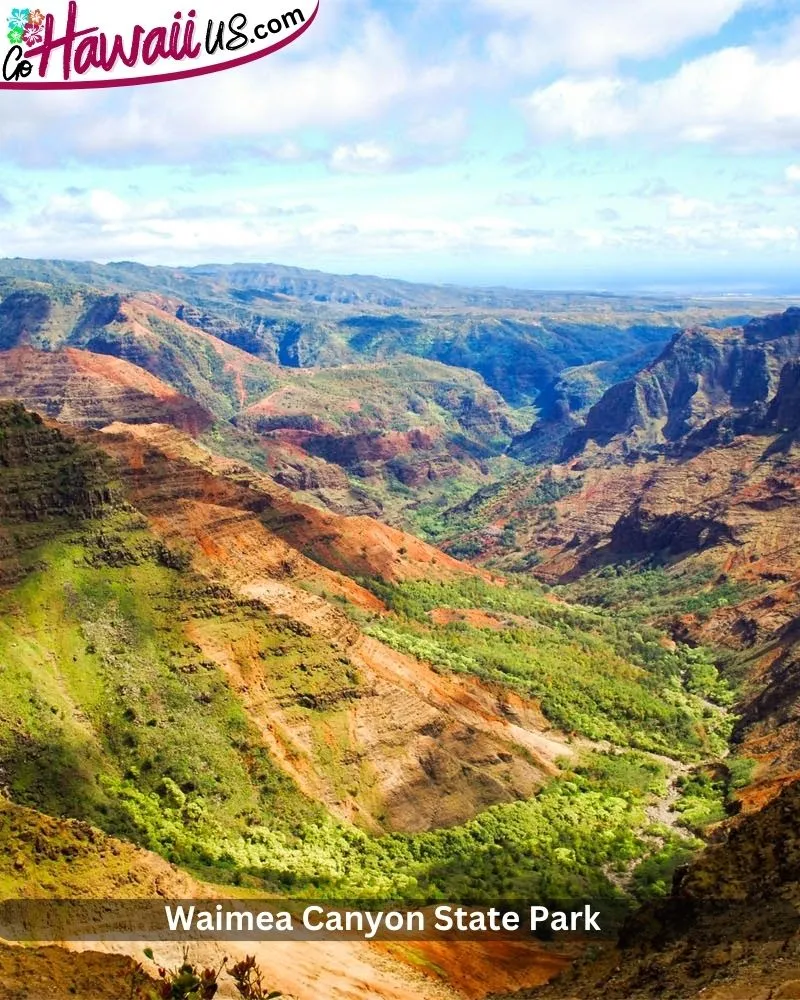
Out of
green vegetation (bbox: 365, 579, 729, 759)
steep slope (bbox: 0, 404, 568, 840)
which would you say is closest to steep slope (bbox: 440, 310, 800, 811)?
green vegetation (bbox: 365, 579, 729, 759)

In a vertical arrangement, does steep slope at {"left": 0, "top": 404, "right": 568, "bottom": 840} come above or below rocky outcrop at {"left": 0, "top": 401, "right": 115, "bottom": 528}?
below

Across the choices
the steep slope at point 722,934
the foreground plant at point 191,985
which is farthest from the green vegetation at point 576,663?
the foreground plant at point 191,985

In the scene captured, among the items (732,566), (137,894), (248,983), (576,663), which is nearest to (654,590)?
(732,566)

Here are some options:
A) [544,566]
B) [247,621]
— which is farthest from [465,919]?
[544,566]

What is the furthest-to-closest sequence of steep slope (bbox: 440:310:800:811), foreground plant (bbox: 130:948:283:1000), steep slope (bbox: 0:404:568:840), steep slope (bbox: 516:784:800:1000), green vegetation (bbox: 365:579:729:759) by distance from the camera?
steep slope (bbox: 440:310:800:811) → green vegetation (bbox: 365:579:729:759) → steep slope (bbox: 0:404:568:840) → foreground plant (bbox: 130:948:283:1000) → steep slope (bbox: 516:784:800:1000)

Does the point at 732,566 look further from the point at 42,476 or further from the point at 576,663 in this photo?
the point at 42,476

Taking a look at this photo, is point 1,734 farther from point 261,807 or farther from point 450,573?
point 450,573

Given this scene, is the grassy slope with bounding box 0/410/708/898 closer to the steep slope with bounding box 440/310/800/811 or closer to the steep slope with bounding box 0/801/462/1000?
the steep slope with bounding box 0/801/462/1000

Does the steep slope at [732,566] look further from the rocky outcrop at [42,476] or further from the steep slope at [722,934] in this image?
the rocky outcrop at [42,476]
